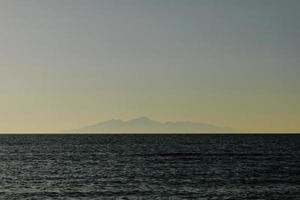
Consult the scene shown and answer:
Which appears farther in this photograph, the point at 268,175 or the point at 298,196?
the point at 268,175

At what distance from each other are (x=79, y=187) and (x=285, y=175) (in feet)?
103

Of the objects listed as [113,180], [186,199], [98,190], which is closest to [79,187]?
[98,190]

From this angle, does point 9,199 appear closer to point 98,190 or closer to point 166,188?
point 98,190

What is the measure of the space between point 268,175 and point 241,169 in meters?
12.4

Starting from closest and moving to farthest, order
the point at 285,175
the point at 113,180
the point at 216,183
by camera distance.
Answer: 1. the point at 216,183
2. the point at 113,180
3. the point at 285,175

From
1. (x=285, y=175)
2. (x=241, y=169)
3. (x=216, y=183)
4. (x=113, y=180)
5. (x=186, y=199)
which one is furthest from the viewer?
(x=241, y=169)

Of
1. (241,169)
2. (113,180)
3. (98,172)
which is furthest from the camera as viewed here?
(241,169)

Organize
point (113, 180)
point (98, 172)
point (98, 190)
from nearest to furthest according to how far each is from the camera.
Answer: point (98, 190)
point (113, 180)
point (98, 172)

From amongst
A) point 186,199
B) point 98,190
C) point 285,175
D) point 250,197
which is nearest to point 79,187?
point 98,190

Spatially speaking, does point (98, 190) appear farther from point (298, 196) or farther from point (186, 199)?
point (298, 196)

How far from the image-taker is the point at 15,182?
7750 cm

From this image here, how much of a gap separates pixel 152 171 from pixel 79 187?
84.4ft

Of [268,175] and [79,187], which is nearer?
[79,187]

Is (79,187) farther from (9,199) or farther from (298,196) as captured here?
(298,196)
